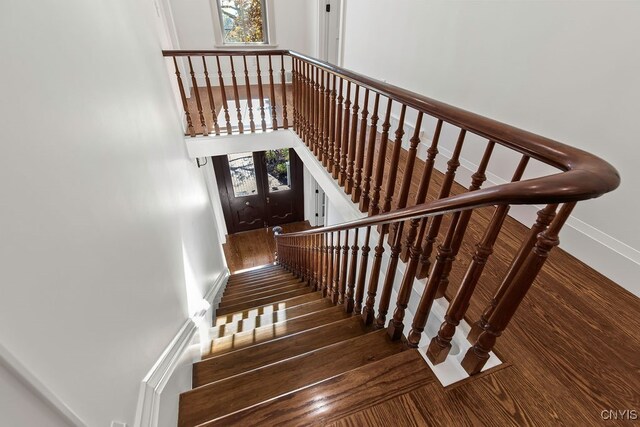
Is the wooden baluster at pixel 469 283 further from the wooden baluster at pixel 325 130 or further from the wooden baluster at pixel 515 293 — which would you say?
the wooden baluster at pixel 325 130

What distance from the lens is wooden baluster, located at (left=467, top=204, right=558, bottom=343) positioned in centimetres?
71

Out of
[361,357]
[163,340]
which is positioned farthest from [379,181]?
[163,340]

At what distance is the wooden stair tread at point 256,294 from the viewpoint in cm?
328

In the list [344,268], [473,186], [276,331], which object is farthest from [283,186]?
[473,186]

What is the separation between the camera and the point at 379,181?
65.9 inches

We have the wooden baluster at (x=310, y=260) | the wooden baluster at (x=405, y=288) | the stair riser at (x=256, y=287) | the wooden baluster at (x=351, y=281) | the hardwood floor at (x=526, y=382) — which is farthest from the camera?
the stair riser at (x=256, y=287)

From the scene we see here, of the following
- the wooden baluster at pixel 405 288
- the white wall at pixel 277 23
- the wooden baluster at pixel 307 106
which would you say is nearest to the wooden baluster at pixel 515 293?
the wooden baluster at pixel 405 288

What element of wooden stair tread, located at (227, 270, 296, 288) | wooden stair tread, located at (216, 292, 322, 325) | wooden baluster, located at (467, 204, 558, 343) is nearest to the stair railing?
wooden baluster, located at (467, 204, 558, 343)

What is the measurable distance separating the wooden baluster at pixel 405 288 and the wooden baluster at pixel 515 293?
319mm

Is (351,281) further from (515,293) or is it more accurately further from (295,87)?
(295,87)

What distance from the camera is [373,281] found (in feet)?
4.95

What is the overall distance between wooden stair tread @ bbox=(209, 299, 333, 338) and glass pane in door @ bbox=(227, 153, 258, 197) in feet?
12.3

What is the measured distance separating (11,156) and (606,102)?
86.4 inches

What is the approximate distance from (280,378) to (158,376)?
0.53 metres
